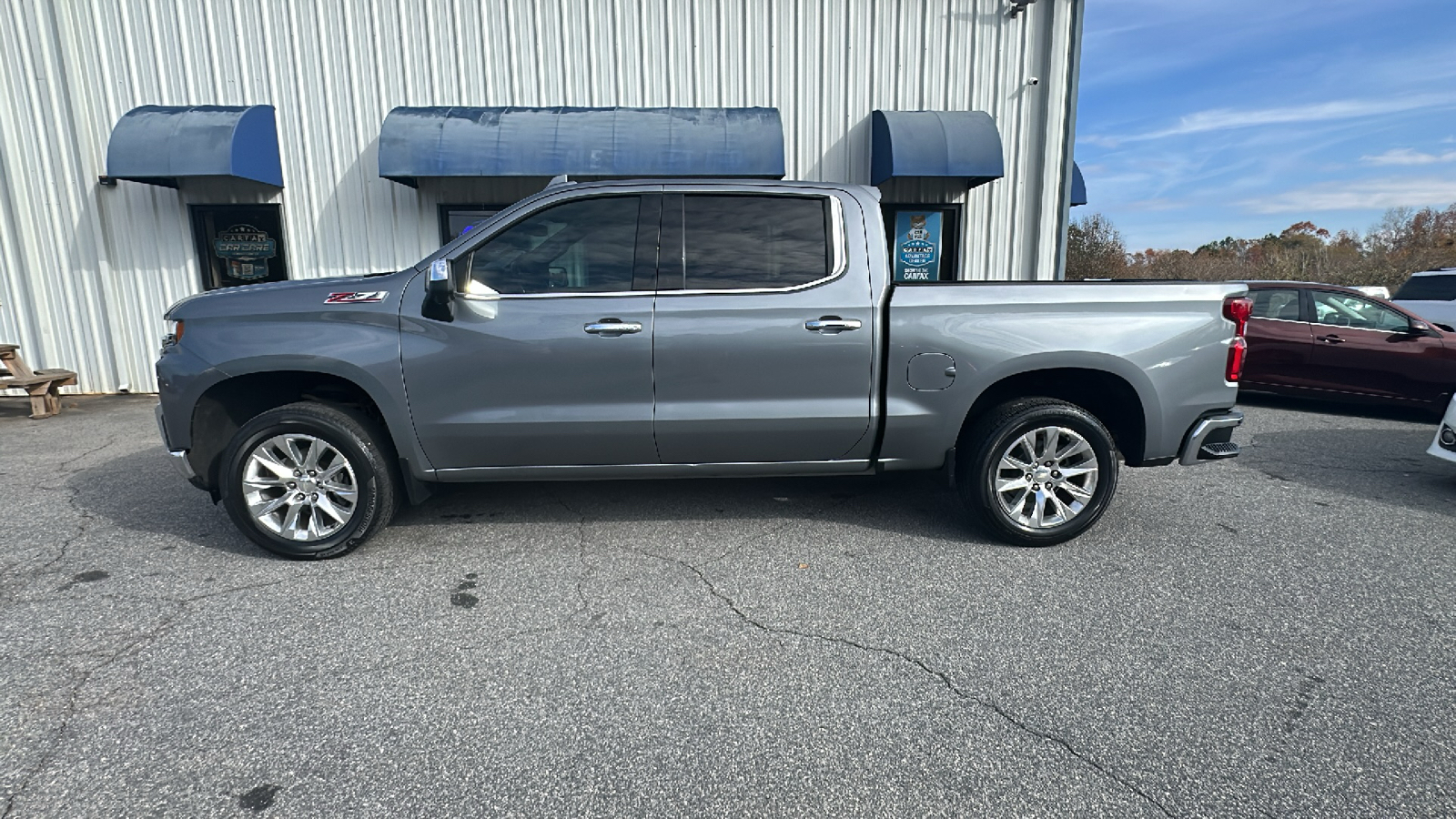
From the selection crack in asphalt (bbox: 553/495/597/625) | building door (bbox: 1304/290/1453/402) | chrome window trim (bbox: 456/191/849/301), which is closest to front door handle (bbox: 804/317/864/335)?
chrome window trim (bbox: 456/191/849/301)

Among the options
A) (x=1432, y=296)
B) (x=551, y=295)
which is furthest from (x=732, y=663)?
(x=1432, y=296)

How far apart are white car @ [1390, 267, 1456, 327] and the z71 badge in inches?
474

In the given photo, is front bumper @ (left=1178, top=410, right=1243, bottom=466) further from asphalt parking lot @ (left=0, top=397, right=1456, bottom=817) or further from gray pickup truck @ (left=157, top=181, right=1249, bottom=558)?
asphalt parking lot @ (left=0, top=397, right=1456, bottom=817)

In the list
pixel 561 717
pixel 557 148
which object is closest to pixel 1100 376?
pixel 561 717

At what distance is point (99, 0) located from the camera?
27.8 ft

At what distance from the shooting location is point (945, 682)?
261cm

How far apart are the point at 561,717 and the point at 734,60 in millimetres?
8628

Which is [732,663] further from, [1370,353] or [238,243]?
[238,243]

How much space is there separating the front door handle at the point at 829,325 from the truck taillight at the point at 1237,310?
1.97m

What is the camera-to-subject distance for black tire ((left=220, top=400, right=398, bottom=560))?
11.9 ft

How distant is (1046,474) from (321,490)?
12.8 feet

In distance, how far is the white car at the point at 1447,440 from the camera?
194 inches

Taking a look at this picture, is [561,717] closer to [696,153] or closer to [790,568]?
[790,568]

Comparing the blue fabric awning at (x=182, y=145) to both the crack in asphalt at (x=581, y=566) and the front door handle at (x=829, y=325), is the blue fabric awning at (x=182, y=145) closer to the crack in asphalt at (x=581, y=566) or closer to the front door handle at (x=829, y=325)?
the crack in asphalt at (x=581, y=566)
